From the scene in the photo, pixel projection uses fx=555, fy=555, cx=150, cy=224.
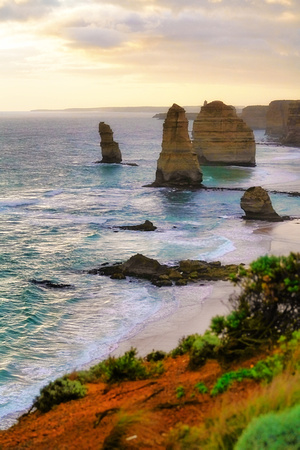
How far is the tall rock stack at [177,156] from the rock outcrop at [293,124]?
64903 mm

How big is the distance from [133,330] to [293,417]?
16719 millimetres

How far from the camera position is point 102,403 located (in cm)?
1125

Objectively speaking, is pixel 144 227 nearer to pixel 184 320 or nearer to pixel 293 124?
pixel 184 320

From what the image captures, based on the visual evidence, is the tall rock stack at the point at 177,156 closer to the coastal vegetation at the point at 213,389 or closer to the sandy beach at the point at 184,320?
the sandy beach at the point at 184,320

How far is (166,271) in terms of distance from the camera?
101ft

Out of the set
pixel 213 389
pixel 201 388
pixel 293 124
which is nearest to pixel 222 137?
pixel 293 124

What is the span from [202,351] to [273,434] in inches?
225

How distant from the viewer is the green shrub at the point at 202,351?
40.1 ft

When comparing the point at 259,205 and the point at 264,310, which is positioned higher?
the point at 264,310

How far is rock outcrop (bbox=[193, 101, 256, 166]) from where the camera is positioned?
85.7 meters

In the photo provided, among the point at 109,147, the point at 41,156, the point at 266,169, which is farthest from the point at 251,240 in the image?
the point at 41,156

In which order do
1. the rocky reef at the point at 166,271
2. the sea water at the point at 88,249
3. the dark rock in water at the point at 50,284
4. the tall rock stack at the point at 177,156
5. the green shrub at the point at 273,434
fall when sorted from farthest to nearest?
the tall rock stack at the point at 177,156 → the rocky reef at the point at 166,271 → the dark rock in water at the point at 50,284 → the sea water at the point at 88,249 → the green shrub at the point at 273,434

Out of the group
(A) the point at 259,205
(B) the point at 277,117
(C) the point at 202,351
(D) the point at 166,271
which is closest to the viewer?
(C) the point at 202,351

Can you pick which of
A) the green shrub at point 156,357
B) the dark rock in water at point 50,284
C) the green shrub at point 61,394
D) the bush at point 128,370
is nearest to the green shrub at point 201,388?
the bush at point 128,370
